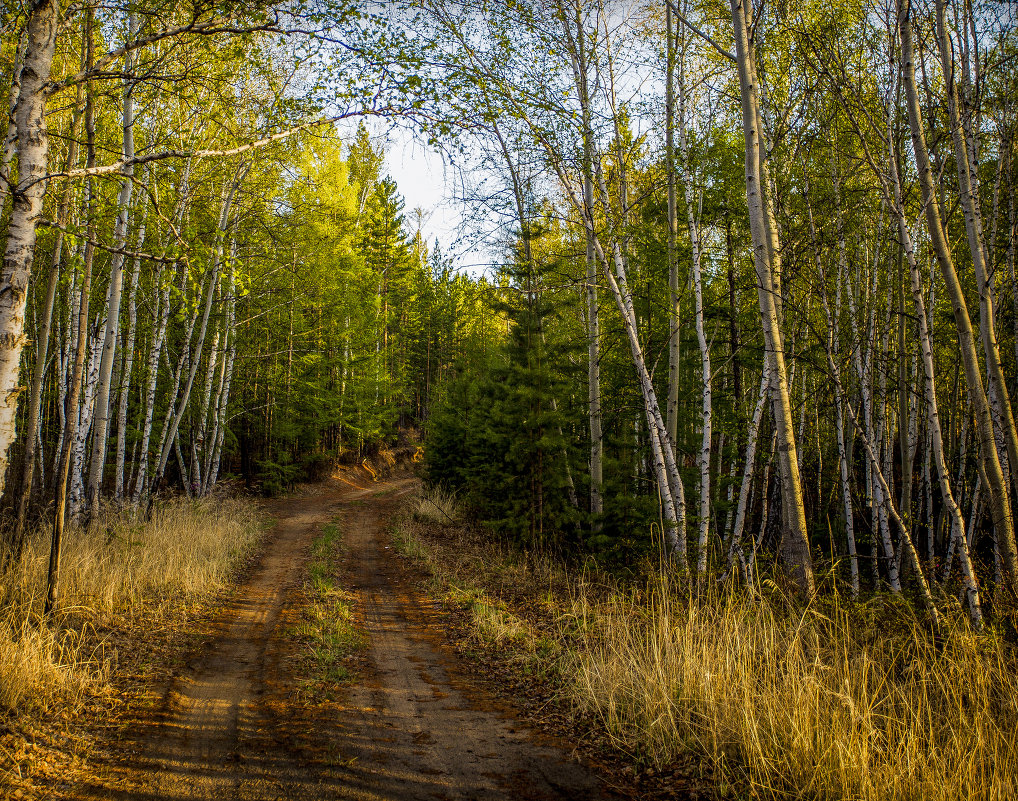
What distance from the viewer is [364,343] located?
920 inches

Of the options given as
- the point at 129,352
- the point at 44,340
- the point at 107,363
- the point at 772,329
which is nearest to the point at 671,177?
the point at 772,329

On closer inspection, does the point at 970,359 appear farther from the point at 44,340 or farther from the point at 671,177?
the point at 44,340

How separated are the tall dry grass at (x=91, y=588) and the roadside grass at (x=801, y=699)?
355 cm

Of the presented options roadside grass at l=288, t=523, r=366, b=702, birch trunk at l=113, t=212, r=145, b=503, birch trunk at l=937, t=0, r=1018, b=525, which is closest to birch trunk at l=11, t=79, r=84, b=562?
roadside grass at l=288, t=523, r=366, b=702

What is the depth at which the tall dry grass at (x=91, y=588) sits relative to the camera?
3857 millimetres

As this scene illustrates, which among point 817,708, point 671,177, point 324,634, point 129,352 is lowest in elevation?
point 324,634

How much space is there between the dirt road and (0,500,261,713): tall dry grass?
814 millimetres

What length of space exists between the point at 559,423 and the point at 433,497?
6.83 m

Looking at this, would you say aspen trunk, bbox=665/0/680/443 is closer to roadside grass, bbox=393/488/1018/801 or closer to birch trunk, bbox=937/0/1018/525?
birch trunk, bbox=937/0/1018/525

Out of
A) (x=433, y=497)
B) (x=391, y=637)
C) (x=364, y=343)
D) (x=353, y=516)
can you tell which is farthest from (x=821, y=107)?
(x=364, y=343)

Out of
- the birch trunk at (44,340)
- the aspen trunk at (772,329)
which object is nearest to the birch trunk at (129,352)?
the birch trunk at (44,340)

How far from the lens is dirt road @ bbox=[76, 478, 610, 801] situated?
307 cm

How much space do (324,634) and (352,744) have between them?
2472 millimetres

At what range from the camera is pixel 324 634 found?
19.1 ft
